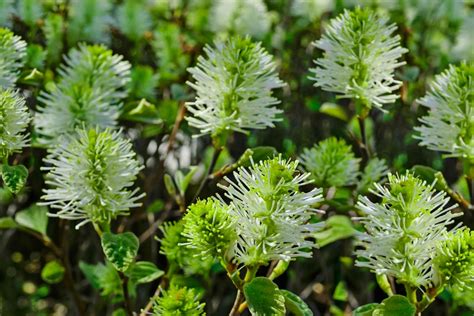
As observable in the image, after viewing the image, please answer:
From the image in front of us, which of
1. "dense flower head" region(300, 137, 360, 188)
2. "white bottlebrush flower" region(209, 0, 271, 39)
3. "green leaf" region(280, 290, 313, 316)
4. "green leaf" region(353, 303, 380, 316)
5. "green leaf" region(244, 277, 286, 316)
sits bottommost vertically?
"green leaf" region(353, 303, 380, 316)

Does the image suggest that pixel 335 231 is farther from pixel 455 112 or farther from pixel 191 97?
pixel 191 97

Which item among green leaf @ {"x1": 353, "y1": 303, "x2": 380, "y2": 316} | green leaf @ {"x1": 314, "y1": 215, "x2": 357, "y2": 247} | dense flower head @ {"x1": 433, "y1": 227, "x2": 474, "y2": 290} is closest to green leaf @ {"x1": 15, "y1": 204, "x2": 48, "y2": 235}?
green leaf @ {"x1": 314, "y1": 215, "x2": 357, "y2": 247}

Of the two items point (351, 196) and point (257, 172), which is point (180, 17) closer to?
point (351, 196)

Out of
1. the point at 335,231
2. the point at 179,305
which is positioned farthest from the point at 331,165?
the point at 179,305

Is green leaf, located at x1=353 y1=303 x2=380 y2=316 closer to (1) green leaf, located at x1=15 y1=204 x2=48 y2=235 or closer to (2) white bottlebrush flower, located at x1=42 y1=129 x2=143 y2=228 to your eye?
(2) white bottlebrush flower, located at x1=42 y1=129 x2=143 y2=228

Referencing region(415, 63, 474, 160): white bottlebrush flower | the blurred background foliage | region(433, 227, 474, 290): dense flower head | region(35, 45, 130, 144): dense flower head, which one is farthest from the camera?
the blurred background foliage

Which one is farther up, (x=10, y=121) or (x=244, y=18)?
(x=244, y=18)
